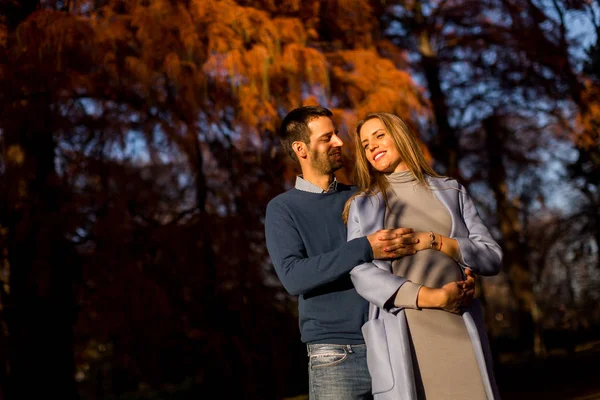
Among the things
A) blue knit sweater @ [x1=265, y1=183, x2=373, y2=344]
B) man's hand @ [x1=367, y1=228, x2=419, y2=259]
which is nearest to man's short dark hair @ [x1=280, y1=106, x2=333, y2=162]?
blue knit sweater @ [x1=265, y1=183, x2=373, y2=344]

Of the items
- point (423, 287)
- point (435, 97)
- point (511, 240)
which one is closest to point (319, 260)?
point (423, 287)

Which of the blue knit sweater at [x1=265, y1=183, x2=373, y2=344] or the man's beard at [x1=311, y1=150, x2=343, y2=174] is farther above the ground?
the man's beard at [x1=311, y1=150, x2=343, y2=174]

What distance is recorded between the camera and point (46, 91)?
20.3 ft

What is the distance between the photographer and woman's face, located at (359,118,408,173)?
2.47 meters

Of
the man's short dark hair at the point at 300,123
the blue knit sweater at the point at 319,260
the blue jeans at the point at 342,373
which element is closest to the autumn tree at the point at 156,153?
the man's short dark hair at the point at 300,123

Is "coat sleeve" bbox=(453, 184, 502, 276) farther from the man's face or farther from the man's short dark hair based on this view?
the man's short dark hair

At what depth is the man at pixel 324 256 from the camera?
2.29 m

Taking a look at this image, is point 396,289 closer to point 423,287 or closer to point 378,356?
point 423,287

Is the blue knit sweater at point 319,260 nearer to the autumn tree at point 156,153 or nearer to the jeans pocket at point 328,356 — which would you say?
the jeans pocket at point 328,356

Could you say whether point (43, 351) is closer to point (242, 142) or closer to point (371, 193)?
point (242, 142)

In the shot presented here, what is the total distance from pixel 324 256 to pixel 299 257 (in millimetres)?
167

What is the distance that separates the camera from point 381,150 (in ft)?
8.15

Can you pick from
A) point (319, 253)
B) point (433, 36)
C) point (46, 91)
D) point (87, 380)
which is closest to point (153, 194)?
point (46, 91)

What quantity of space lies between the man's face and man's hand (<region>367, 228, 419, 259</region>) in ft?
1.85
